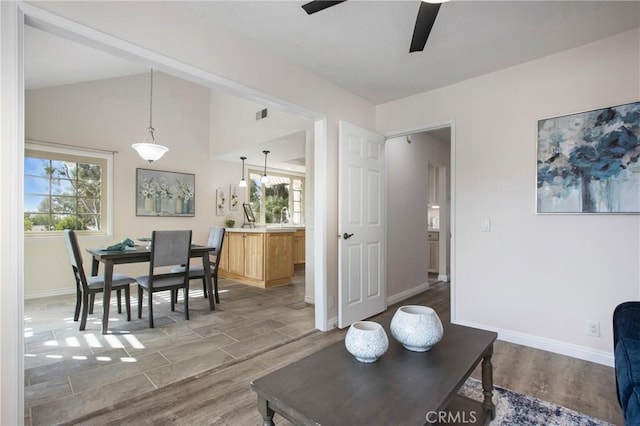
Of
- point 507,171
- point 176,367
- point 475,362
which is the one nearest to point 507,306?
point 507,171

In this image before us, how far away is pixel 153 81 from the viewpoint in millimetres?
5234

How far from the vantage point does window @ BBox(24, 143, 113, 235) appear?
4.25m

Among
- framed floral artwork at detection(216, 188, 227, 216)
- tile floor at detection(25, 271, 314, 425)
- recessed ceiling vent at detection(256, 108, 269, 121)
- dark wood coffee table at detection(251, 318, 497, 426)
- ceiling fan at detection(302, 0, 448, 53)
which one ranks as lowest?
tile floor at detection(25, 271, 314, 425)

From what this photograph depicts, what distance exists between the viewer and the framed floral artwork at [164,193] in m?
5.13

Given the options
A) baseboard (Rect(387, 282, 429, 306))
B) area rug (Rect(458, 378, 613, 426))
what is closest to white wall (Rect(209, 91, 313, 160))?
baseboard (Rect(387, 282, 429, 306))

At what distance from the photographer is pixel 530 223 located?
276 cm

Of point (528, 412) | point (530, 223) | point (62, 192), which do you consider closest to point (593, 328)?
point (530, 223)

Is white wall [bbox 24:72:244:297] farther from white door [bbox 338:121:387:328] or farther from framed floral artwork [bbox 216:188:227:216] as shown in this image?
white door [bbox 338:121:387:328]

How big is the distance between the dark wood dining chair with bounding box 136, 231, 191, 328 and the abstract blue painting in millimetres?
3607

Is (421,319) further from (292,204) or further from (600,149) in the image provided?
(292,204)

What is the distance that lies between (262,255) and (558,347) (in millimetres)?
3881

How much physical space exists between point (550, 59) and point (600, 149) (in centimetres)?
90

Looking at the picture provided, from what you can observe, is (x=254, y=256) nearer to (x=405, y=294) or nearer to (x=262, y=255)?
(x=262, y=255)

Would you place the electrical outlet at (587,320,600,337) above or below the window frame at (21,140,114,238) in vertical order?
below
